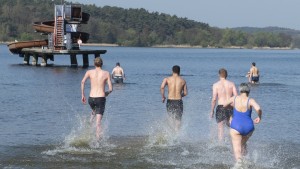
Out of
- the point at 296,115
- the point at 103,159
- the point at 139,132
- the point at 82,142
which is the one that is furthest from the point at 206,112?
the point at 103,159

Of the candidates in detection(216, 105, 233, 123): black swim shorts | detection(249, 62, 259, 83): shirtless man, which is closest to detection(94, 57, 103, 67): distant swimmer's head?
detection(216, 105, 233, 123): black swim shorts

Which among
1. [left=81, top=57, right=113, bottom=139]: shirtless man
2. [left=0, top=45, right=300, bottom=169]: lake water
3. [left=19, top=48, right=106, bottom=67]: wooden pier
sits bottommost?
[left=19, top=48, right=106, bottom=67]: wooden pier

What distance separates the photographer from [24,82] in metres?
40.4

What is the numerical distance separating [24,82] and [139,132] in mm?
24330

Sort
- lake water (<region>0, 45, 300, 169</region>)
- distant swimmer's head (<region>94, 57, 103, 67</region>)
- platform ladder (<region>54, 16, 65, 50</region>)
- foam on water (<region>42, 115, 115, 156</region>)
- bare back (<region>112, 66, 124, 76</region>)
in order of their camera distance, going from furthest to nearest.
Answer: platform ladder (<region>54, 16, 65, 50</region>) < bare back (<region>112, 66, 124, 76</region>) < distant swimmer's head (<region>94, 57, 103, 67</region>) < foam on water (<region>42, 115, 115, 156</region>) < lake water (<region>0, 45, 300, 169</region>)

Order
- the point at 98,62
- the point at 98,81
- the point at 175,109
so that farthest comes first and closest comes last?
the point at 175,109, the point at 98,81, the point at 98,62

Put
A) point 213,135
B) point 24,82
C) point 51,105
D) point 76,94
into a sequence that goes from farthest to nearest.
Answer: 1. point 24,82
2. point 76,94
3. point 51,105
4. point 213,135

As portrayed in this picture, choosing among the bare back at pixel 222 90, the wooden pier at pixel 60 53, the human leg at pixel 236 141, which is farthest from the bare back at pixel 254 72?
the wooden pier at pixel 60 53

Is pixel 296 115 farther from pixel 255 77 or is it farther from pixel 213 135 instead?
pixel 255 77

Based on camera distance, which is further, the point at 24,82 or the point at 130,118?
the point at 24,82

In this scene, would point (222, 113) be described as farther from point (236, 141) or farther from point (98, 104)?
point (236, 141)

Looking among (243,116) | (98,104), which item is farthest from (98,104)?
(243,116)

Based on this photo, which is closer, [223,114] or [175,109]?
[223,114]

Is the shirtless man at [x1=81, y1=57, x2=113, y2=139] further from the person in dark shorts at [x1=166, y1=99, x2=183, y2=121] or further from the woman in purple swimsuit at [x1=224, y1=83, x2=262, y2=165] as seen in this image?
the woman in purple swimsuit at [x1=224, y1=83, x2=262, y2=165]
